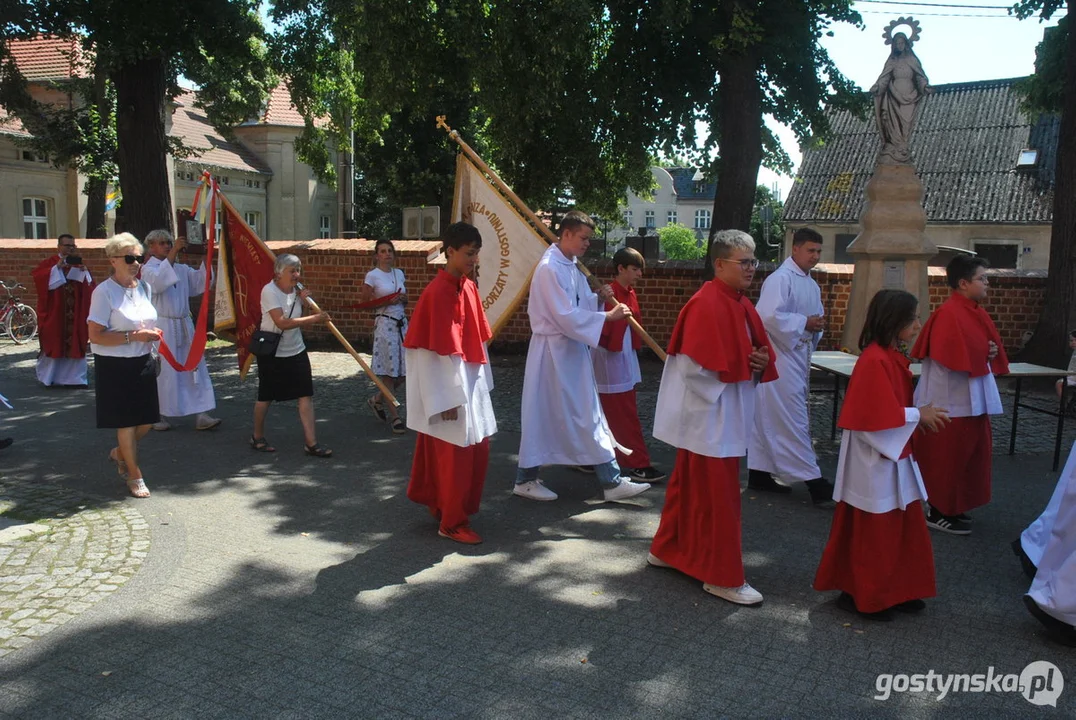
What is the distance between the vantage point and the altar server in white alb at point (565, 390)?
6191 millimetres

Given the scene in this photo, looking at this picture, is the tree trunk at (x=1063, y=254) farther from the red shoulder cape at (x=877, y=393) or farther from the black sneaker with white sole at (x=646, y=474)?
the red shoulder cape at (x=877, y=393)

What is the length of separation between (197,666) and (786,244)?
28.6m

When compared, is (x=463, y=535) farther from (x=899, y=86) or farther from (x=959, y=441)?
(x=899, y=86)

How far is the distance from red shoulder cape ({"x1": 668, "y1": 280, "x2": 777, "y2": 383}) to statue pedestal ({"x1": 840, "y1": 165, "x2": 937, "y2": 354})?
21.6 ft

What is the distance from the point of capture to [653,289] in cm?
1339

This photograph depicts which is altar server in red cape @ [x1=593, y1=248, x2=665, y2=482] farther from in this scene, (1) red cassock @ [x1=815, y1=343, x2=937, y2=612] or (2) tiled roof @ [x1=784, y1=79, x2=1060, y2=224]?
(2) tiled roof @ [x1=784, y1=79, x2=1060, y2=224]

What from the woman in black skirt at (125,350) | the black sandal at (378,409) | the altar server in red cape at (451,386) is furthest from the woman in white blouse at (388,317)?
the altar server in red cape at (451,386)

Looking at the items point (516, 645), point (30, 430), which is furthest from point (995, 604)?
point (30, 430)

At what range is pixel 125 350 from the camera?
6.32 m

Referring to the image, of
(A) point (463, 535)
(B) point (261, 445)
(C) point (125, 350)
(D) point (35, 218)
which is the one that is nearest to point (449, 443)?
(A) point (463, 535)

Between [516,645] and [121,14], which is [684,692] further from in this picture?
[121,14]

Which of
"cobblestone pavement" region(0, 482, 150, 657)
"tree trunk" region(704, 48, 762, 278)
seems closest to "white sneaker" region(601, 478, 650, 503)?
"cobblestone pavement" region(0, 482, 150, 657)

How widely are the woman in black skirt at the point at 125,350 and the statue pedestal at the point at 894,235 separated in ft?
25.6

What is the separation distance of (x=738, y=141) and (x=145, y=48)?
8.35 meters
